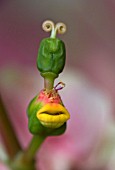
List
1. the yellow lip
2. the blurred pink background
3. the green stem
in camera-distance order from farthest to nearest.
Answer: the blurred pink background < the green stem < the yellow lip

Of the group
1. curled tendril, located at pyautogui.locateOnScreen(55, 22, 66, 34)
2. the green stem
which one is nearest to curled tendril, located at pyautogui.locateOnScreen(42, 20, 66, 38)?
curled tendril, located at pyautogui.locateOnScreen(55, 22, 66, 34)

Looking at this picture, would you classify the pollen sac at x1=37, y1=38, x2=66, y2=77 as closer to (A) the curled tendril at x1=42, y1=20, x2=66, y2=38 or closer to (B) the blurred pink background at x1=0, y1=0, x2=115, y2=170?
(A) the curled tendril at x1=42, y1=20, x2=66, y2=38

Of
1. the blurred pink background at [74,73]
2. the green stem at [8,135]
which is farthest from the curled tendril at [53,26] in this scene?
the blurred pink background at [74,73]

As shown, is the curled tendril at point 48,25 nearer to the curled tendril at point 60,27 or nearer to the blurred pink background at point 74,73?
the curled tendril at point 60,27

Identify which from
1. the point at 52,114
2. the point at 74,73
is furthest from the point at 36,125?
Result: the point at 74,73

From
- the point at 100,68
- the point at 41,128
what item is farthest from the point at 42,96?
the point at 100,68
